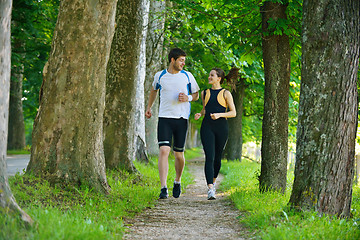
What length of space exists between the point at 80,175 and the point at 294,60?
4.98 meters

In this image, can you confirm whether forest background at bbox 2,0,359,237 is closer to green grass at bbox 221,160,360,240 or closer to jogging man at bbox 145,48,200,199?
green grass at bbox 221,160,360,240

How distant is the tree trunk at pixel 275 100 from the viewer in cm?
771

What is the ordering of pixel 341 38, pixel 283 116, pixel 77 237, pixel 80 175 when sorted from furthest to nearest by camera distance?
pixel 283 116 → pixel 80 175 → pixel 341 38 → pixel 77 237

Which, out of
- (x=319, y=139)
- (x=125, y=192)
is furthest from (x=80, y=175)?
(x=319, y=139)

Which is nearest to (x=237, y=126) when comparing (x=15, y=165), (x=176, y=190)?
(x=15, y=165)

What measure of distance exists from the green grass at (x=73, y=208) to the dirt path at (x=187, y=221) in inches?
8.1

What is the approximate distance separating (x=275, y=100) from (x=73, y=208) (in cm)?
399

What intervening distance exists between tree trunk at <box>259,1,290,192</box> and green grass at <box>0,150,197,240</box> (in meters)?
2.08

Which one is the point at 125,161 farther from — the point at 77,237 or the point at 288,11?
the point at 77,237

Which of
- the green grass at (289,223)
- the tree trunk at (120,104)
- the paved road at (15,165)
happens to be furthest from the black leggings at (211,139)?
the paved road at (15,165)

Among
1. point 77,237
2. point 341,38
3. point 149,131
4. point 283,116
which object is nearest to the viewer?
point 77,237

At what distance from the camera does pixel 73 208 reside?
210 inches

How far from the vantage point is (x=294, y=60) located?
9008mm

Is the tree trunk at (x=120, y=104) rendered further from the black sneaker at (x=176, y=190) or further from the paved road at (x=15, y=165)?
the paved road at (x=15, y=165)
